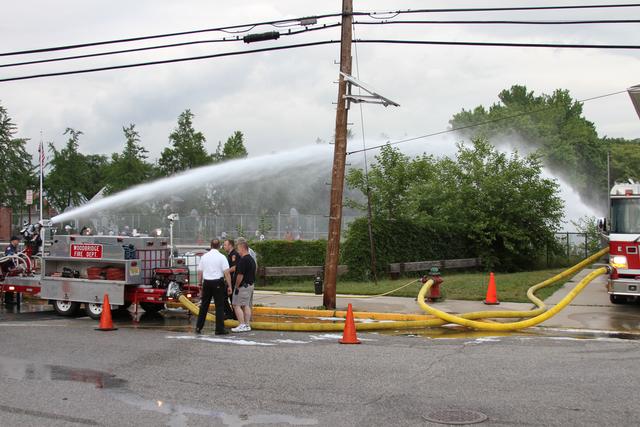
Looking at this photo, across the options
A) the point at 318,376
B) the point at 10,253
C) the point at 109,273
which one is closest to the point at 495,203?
the point at 109,273

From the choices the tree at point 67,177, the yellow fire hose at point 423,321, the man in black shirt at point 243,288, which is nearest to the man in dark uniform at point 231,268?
the yellow fire hose at point 423,321

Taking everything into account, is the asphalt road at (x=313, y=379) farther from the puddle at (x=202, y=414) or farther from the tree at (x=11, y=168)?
the tree at (x=11, y=168)

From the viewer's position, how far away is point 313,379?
27.5 ft

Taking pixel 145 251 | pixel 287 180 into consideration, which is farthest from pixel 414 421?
pixel 287 180

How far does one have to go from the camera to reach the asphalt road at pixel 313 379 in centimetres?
673

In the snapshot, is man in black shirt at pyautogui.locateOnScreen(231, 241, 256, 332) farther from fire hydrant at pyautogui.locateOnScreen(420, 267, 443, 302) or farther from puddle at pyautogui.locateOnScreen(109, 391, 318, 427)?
fire hydrant at pyautogui.locateOnScreen(420, 267, 443, 302)

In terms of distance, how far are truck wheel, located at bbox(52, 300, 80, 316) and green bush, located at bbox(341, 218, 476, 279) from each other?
896cm

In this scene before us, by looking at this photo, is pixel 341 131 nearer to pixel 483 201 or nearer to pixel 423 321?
pixel 423 321

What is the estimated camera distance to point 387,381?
26.9ft

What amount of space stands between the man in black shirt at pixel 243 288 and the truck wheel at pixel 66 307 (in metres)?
4.55

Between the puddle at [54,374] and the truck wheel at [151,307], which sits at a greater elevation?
the truck wheel at [151,307]

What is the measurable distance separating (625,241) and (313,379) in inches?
354

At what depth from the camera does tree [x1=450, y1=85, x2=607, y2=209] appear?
222 ft

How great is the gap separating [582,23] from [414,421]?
11.2m
